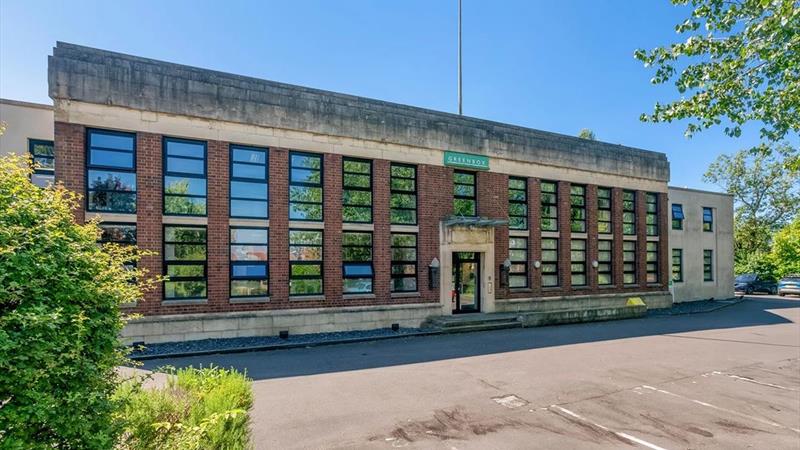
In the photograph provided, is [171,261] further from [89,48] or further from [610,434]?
[610,434]

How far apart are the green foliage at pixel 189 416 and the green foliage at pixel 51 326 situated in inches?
18.0

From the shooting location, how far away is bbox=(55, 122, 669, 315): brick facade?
11391 millimetres

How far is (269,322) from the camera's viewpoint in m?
12.6

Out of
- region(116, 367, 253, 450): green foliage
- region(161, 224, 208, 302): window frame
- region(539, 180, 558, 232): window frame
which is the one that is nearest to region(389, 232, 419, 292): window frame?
region(161, 224, 208, 302): window frame

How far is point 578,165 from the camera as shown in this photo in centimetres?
1930

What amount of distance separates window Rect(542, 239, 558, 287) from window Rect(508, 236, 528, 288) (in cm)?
108

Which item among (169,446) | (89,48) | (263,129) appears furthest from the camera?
(263,129)

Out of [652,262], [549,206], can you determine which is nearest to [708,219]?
[652,262]

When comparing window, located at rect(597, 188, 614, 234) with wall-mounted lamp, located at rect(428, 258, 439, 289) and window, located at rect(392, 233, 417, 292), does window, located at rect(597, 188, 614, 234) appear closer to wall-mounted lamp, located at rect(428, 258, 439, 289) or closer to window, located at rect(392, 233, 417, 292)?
wall-mounted lamp, located at rect(428, 258, 439, 289)

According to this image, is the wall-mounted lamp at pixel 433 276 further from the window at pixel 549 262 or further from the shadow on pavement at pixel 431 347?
the window at pixel 549 262

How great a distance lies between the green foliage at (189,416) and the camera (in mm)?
3424

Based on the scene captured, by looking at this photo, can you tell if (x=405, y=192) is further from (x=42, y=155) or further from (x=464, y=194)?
(x=42, y=155)

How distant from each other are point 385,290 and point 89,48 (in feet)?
37.9

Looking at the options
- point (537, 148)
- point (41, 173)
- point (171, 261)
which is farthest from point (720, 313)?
point (41, 173)
